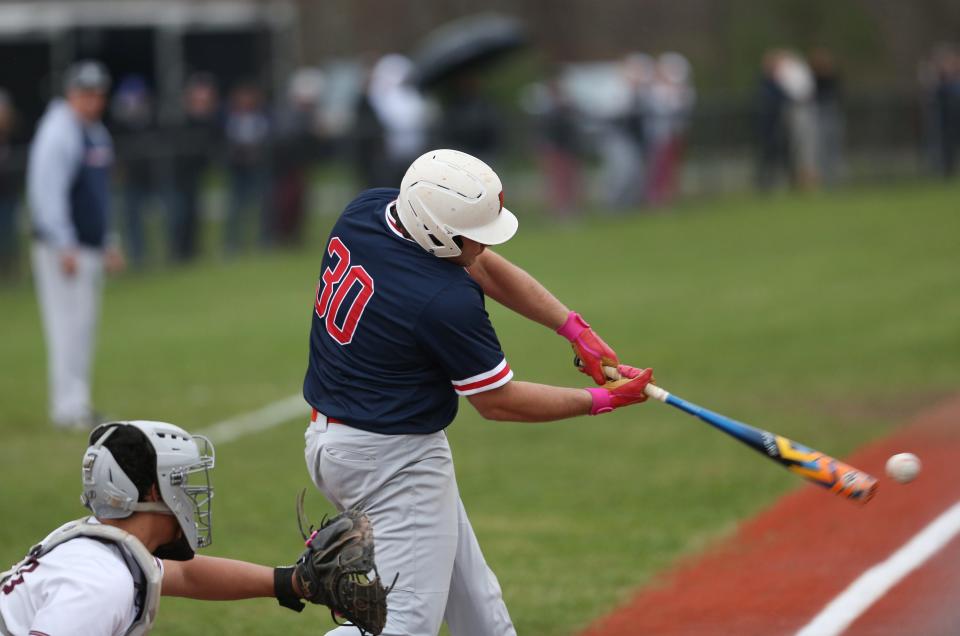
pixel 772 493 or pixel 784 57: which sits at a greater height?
pixel 784 57

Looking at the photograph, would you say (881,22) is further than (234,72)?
Yes

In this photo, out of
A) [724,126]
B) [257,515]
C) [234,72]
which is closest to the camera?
[257,515]

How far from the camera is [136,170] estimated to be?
2027 cm

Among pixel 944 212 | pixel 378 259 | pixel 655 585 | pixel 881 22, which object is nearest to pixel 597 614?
pixel 655 585

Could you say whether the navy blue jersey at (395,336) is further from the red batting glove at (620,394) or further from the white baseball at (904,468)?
the white baseball at (904,468)

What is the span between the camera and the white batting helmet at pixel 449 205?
489 cm

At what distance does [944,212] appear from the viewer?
22.1 meters

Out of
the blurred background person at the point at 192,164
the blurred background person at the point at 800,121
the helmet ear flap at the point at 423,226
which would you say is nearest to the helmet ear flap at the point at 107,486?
the helmet ear flap at the point at 423,226

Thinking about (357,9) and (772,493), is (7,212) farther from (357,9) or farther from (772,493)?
(357,9)

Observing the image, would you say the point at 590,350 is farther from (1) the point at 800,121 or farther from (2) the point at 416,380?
(1) the point at 800,121

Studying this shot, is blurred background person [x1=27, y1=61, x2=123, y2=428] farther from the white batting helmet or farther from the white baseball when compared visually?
the white baseball

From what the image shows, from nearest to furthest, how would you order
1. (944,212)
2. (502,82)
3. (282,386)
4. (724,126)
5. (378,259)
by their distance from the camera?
(378,259)
(282,386)
(944,212)
(724,126)
(502,82)

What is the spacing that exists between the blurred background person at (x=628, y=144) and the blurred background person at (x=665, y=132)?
16 centimetres

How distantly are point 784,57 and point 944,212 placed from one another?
4535 millimetres
